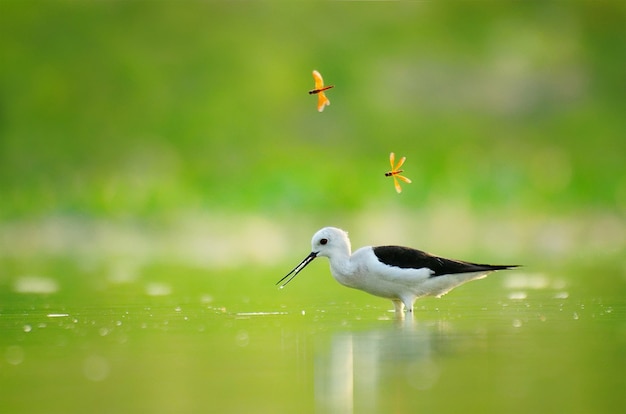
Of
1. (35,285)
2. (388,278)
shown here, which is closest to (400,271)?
(388,278)

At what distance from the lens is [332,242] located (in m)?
12.2

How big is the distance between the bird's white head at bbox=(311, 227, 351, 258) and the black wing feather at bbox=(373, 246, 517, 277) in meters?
0.36

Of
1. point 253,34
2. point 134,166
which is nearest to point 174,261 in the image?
point 134,166

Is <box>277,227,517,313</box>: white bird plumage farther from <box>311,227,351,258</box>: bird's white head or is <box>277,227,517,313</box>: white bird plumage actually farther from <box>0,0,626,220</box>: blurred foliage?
<box>0,0,626,220</box>: blurred foliage

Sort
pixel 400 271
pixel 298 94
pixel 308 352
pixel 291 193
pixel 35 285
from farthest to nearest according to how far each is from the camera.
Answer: pixel 298 94, pixel 291 193, pixel 35 285, pixel 400 271, pixel 308 352

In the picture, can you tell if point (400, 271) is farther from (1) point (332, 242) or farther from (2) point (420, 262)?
(1) point (332, 242)

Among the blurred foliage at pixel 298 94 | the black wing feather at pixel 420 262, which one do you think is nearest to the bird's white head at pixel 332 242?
the black wing feather at pixel 420 262

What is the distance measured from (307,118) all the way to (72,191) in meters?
10.5

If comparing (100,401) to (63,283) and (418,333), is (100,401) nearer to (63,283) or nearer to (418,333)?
(418,333)

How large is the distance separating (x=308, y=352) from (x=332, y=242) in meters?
3.15

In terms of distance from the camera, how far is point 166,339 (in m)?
9.87

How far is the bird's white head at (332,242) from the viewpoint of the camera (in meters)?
12.2

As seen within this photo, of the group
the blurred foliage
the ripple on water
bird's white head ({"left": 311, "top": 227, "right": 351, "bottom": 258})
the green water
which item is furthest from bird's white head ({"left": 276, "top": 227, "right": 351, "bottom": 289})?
the blurred foliage

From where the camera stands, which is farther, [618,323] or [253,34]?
[253,34]
